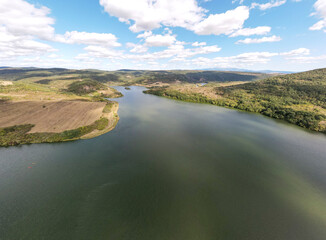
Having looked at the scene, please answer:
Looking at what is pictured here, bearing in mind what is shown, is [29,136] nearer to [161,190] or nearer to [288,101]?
[161,190]

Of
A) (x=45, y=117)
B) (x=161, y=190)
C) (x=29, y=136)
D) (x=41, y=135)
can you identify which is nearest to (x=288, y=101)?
(x=161, y=190)

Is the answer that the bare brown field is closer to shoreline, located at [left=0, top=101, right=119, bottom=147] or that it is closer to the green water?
shoreline, located at [left=0, top=101, right=119, bottom=147]

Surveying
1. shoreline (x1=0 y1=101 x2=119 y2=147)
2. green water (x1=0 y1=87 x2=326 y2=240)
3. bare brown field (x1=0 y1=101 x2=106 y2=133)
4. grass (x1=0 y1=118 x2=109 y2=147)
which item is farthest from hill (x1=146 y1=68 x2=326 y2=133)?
grass (x1=0 y1=118 x2=109 y2=147)

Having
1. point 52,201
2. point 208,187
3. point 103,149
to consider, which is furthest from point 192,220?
point 103,149

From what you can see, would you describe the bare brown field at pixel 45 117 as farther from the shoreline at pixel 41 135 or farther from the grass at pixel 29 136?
the grass at pixel 29 136

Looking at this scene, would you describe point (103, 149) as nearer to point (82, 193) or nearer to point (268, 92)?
point (82, 193)

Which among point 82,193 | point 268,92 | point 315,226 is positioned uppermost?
point 268,92

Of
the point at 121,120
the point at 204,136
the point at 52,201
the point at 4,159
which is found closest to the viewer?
the point at 52,201
